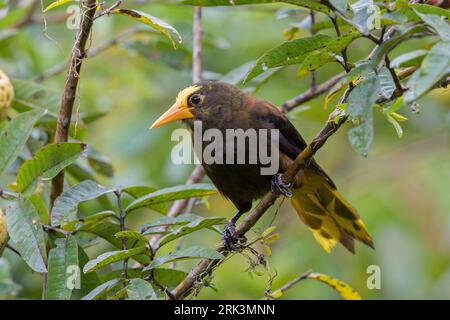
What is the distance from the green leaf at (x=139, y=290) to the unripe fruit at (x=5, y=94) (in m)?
1.29

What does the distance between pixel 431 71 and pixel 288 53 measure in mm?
625

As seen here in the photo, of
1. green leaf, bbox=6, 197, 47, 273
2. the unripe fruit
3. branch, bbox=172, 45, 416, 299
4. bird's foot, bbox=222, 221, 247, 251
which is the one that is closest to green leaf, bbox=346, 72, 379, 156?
branch, bbox=172, 45, 416, 299

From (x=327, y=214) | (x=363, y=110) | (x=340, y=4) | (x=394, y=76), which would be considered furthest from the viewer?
(x=327, y=214)

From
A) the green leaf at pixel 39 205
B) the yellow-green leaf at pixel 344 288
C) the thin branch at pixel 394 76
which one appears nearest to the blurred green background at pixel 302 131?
the yellow-green leaf at pixel 344 288

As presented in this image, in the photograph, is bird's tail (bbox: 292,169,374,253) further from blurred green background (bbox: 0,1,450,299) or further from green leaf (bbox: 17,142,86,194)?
green leaf (bbox: 17,142,86,194)

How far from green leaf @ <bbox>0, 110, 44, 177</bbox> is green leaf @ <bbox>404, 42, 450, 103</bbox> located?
1.60 metres

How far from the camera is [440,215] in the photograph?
575 centimetres

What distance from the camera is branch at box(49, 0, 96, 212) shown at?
259 cm

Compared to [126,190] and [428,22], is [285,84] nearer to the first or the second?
[126,190]

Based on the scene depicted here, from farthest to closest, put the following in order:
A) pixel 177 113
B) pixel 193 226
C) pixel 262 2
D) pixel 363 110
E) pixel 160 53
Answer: pixel 160 53 < pixel 177 113 < pixel 193 226 < pixel 262 2 < pixel 363 110

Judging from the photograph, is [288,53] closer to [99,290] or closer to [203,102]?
[99,290]

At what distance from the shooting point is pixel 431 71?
77.4 inches

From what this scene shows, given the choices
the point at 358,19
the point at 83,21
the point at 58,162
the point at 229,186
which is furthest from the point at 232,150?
the point at 358,19

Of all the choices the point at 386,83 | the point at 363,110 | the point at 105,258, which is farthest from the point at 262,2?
the point at 105,258
